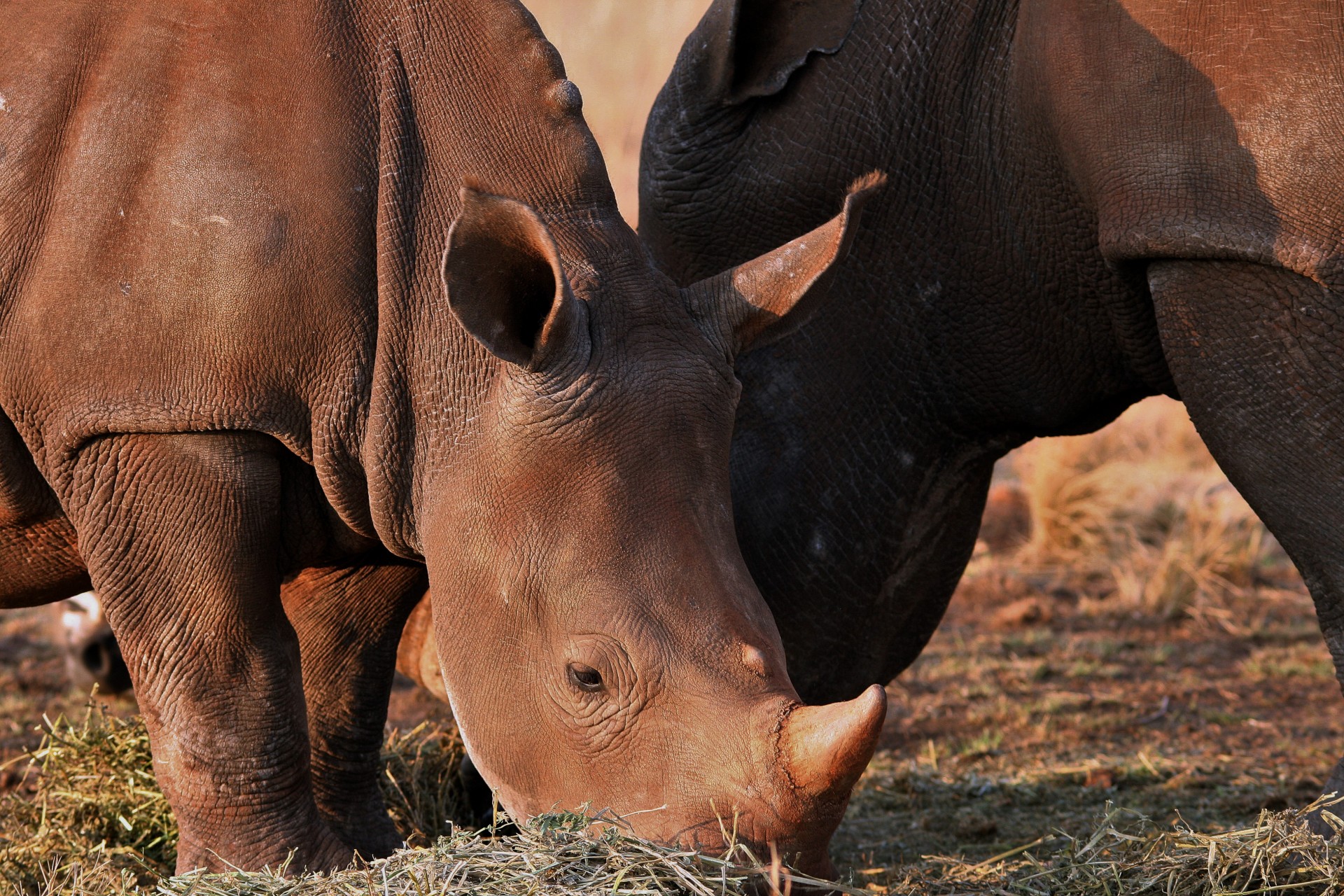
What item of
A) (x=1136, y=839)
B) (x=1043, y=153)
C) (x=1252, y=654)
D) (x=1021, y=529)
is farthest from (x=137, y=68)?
(x=1021, y=529)

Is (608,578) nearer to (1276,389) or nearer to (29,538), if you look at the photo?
(29,538)

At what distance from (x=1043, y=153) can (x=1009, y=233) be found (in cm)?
25

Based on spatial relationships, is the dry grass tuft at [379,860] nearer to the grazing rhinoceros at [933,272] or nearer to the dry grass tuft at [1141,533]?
the grazing rhinoceros at [933,272]

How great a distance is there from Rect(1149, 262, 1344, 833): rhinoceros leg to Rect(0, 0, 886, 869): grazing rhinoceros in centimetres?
94

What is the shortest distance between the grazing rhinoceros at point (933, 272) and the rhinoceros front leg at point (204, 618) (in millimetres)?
1413

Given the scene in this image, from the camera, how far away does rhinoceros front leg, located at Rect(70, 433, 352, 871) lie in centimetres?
355

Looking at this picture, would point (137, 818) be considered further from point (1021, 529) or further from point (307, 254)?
point (1021, 529)

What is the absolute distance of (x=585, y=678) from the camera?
10.7ft

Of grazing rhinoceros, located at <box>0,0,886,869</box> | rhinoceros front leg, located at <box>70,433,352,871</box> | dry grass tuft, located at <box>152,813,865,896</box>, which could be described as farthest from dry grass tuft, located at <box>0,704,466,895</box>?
dry grass tuft, located at <box>152,813,865,896</box>

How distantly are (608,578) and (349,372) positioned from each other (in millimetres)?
767

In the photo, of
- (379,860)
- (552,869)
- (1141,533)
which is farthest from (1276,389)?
(1141,533)

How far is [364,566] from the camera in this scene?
4.39 meters

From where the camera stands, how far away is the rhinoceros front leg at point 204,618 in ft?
11.7

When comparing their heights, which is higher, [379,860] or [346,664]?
[379,860]
